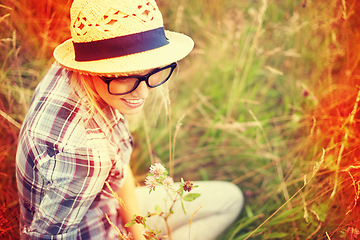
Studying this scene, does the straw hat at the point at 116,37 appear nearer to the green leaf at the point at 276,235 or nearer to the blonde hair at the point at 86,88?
the blonde hair at the point at 86,88

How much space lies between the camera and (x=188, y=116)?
8.04 feet

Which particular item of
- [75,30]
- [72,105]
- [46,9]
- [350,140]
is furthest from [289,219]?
[46,9]

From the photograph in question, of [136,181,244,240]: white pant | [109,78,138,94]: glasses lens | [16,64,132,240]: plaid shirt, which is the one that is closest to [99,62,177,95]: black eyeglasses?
[109,78,138,94]: glasses lens

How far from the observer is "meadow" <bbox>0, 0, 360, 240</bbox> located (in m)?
1.43

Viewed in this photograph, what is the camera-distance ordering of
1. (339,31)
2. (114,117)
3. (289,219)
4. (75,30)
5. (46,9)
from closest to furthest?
1. (75,30)
2. (114,117)
3. (289,219)
4. (46,9)
5. (339,31)

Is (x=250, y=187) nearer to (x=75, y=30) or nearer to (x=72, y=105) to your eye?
(x=72, y=105)

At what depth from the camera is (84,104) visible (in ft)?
3.45

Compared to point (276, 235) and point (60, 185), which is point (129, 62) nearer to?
point (60, 185)

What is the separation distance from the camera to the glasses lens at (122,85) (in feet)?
3.29

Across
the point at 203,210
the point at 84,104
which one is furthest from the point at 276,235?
the point at 84,104

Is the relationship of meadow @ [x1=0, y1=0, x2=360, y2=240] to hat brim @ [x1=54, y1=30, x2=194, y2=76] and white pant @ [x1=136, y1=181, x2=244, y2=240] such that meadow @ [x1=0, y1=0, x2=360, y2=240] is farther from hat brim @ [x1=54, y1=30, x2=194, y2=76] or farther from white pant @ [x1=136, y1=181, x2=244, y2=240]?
hat brim @ [x1=54, y1=30, x2=194, y2=76]

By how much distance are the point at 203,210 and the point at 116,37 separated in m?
1.00

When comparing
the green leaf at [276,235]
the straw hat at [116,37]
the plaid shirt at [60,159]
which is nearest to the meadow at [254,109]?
the green leaf at [276,235]

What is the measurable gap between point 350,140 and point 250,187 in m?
0.74
